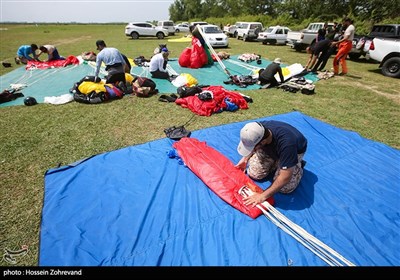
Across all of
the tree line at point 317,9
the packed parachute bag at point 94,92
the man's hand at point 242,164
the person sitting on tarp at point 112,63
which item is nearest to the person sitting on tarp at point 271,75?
the person sitting on tarp at point 112,63

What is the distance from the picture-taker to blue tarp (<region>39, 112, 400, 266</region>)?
98.2 inches

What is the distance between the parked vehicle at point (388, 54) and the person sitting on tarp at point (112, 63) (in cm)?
1058

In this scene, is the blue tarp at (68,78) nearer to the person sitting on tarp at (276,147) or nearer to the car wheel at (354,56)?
the person sitting on tarp at (276,147)

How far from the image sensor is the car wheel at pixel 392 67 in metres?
9.62

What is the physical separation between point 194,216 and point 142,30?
25.9 meters

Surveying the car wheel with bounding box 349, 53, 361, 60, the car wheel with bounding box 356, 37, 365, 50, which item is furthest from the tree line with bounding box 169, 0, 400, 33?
the car wheel with bounding box 356, 37, 365, 50

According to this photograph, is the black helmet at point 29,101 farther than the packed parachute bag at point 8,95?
No

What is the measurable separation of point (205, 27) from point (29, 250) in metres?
18.7

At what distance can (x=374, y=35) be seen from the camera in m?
11.4

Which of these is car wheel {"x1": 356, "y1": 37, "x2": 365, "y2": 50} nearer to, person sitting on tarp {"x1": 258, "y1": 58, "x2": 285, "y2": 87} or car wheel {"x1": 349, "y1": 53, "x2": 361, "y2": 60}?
car wheel {"x1": 349, "y1": 53, "x2": 361, "y2": 60}

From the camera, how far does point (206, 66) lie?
1123 cm
